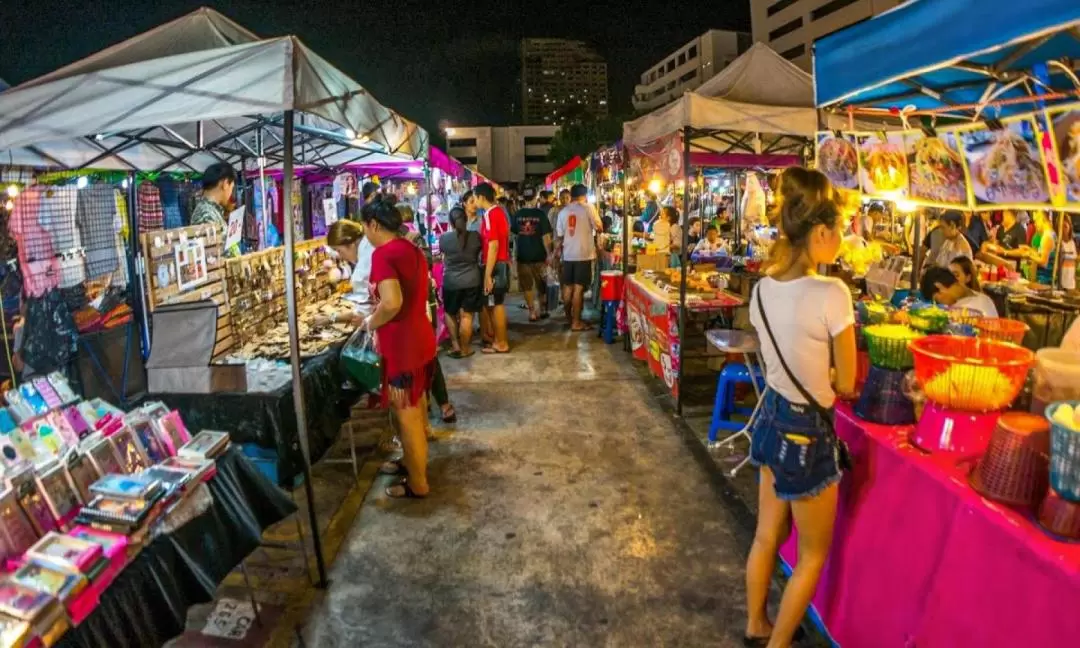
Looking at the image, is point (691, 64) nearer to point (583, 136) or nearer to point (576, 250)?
point (583, 136)

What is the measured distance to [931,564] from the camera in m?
2.37

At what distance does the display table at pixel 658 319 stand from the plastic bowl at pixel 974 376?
3.87 metres

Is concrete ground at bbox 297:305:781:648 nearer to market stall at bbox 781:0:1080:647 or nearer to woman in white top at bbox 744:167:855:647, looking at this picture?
market stall at bbox 781:0:1080:647

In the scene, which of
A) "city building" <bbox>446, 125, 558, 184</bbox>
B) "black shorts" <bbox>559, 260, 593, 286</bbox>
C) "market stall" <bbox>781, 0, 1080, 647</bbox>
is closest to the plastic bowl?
"market stall" <bbox>781, 0, 1080, 647</bbox>

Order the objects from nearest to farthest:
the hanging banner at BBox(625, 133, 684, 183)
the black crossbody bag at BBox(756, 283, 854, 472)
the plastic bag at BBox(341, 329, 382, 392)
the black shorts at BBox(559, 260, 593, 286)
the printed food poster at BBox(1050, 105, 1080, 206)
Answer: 1. the black crossbody bag at BBox(756, 283, 854, 472)
2. the printed food poster at BBox(1050, 105, 1080, 206)
3. the plastic bag at BBox(341, 329, 382, 392)
4. the hanging banner at BBox(625, 133, 684, 183)
5. the black shorts at BBox(559, 260, 593, 286)

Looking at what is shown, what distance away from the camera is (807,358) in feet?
8.46

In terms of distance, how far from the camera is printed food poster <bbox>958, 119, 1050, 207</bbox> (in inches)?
133

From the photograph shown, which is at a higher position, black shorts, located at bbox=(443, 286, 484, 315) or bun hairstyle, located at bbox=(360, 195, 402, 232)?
bun hairstyle, located at bbox=(360, 195, 402, 232)

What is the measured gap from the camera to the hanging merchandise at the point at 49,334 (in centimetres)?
606

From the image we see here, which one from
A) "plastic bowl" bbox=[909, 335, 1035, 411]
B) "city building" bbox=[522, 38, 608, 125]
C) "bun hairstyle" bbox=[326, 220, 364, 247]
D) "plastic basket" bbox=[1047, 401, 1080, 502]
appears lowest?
"plastic basket" bbox=[1047, 401, 1080, 502]

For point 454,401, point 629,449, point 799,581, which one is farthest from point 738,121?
point 799,581

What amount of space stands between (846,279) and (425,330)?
5569mm

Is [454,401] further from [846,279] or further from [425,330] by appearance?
[846,279]

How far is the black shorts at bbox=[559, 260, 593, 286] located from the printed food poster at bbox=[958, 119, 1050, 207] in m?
6.54
